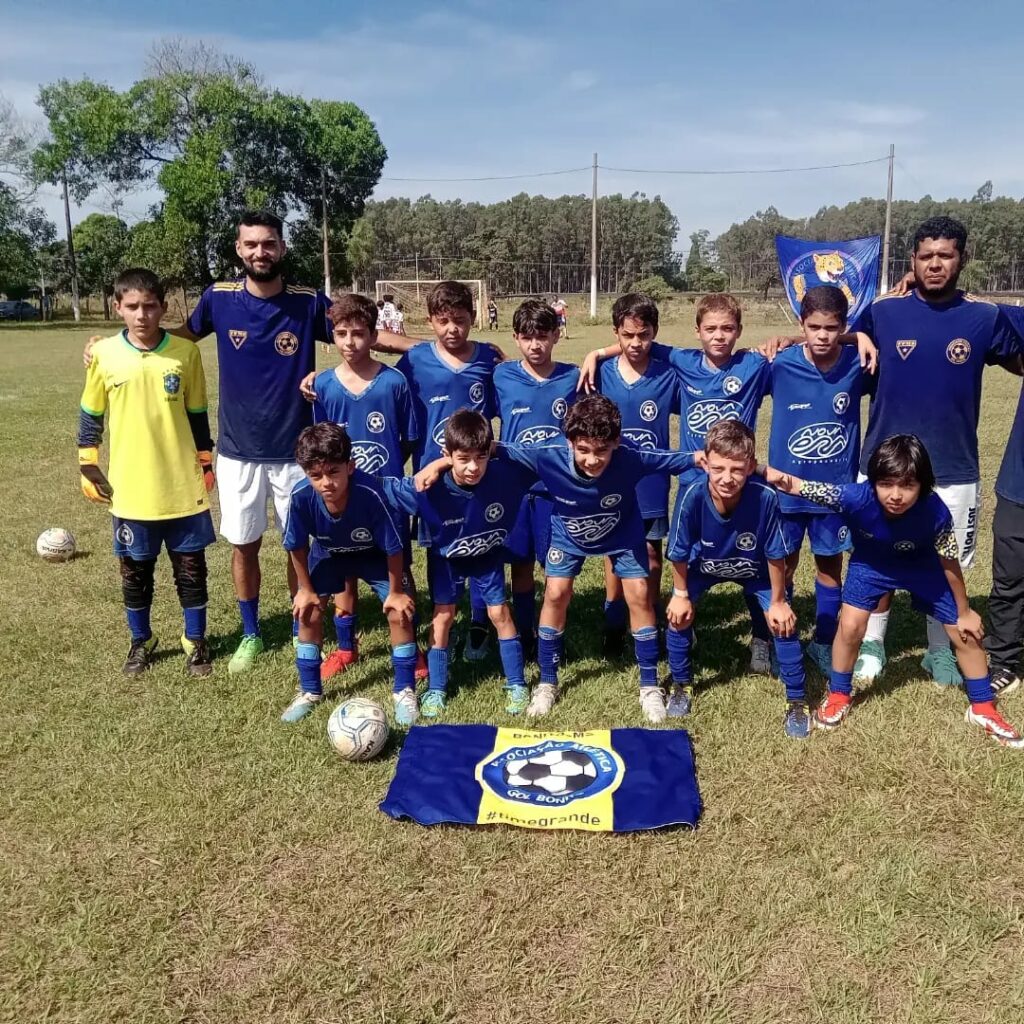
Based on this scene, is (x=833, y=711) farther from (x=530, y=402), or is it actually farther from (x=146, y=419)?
(x=146, y=419)

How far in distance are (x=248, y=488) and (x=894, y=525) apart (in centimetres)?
336

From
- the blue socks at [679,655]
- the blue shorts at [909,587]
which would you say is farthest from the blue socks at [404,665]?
the blue shorts at [909,587]

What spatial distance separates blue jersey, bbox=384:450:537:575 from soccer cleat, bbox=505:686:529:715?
74 cm

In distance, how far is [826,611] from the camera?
482cm

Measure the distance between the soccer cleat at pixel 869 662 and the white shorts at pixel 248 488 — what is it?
10.7 feet

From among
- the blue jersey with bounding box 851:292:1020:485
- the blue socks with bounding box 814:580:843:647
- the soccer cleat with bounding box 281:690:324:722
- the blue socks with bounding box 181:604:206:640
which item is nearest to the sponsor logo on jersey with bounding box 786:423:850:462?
the blue jersey with bounding box 851:292:1020:485

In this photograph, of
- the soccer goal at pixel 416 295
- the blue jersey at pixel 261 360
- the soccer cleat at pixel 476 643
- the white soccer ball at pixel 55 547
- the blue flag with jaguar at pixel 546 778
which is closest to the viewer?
the blue flag with jaguar at pixel 546 778

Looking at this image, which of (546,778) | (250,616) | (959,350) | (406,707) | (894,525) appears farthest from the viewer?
(250,616)

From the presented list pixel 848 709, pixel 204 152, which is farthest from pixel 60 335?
pixel 848 709

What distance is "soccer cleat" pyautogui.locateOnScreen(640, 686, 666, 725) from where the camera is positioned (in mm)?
4246

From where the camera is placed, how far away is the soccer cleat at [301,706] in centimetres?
427

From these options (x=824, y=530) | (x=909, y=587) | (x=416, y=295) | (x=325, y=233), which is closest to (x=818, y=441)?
(x=824, y=530)

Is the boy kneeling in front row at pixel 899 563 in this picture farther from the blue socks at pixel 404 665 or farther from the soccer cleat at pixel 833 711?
the blue socks at pixel 404 665

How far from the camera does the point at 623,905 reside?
3000 millimetres
